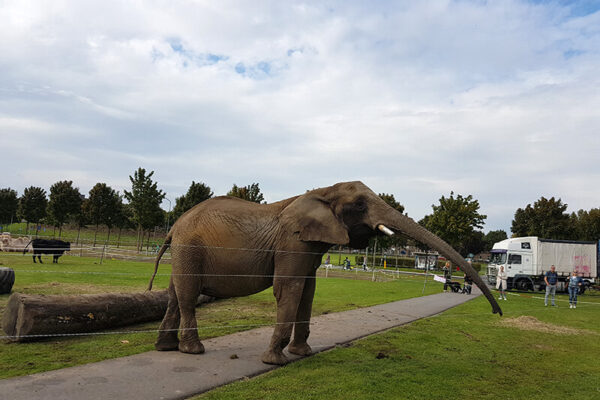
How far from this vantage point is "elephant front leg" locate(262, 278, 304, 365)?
584 centimetres

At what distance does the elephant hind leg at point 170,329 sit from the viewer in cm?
630

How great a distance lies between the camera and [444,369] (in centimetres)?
612

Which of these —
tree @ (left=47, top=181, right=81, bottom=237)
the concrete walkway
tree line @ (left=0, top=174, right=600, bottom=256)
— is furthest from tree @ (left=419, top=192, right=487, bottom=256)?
tree @ (left=47, top=181, right=81, bottom=237)

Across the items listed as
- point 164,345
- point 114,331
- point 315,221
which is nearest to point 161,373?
point 164,345

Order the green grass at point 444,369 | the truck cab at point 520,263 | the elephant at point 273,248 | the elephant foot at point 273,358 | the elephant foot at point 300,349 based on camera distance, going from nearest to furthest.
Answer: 1. the green grass at point 444,369
2. the elephant foot at point 273,358
3. the elephant at point 273,248
4. the elephant foot at point 300,349
5. the truck cab at point 520,263

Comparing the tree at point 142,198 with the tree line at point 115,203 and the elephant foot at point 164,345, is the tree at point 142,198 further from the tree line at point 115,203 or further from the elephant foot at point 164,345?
the elephant foot at point 164,345

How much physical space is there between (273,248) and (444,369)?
3260mm

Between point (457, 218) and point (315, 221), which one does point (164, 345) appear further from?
point (457, 218)

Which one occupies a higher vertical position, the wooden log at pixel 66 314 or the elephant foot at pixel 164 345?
the wooden log at pixel 66 314

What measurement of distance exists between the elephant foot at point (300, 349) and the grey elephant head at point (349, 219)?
6.05ft

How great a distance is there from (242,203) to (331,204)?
1566mm

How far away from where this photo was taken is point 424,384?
532 cm

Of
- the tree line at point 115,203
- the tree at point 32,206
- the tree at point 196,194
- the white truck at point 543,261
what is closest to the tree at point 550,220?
the white truck at point 543,261

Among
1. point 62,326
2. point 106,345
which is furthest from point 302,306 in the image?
point 62,326
